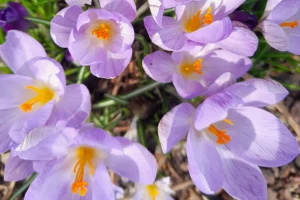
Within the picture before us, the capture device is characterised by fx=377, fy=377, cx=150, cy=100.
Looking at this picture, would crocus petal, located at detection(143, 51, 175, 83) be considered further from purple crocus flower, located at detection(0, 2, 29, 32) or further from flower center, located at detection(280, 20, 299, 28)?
purple crocus flower, located at detection(0, 2, 29, 32)

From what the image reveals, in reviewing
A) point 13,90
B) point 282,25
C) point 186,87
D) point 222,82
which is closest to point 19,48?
point 13,90

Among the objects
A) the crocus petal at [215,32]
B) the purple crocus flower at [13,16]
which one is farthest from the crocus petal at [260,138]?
the purple crocus flower at [13,16]

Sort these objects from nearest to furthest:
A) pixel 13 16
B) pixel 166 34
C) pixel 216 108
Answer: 1. pixel 216 108
2. pixel 166 34
3. pixel 13 16

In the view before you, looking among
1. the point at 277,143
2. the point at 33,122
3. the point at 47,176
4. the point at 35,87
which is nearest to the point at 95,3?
the point at 35,87

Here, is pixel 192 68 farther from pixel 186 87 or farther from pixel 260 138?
pixel 260 138

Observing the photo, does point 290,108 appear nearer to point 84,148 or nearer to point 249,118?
point 249,118

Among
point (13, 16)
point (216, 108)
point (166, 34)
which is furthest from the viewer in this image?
point (13, 16)

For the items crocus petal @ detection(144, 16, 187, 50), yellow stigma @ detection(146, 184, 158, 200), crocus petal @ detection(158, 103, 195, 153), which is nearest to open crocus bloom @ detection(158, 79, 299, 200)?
crocus petal @ detection(158, 103, 195, 153)
